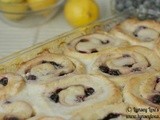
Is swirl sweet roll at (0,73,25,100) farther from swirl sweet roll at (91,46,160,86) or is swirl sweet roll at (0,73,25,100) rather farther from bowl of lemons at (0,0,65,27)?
bowl of lemons at (0,0,65,27)

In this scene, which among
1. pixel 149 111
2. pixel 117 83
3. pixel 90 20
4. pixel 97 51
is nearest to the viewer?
pixel 149 111

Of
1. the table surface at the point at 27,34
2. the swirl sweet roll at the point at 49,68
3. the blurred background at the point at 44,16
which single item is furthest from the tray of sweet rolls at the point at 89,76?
the table surface at the point at 27,34

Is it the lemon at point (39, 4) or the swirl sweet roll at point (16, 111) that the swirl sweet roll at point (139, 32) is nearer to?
the lemon at point (39, 4)

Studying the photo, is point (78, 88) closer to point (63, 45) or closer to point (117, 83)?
point (117, 83)

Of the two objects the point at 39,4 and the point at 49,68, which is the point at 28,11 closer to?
the point at 39,4

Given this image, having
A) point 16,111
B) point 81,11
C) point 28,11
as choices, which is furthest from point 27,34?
point 16,111

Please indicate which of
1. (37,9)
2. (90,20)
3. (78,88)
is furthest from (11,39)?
(78,88)

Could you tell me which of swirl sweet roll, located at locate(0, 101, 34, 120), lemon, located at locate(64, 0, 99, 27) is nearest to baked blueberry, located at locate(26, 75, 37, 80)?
swirl sweet roll, located at locate(0, 101, 34, 120)
